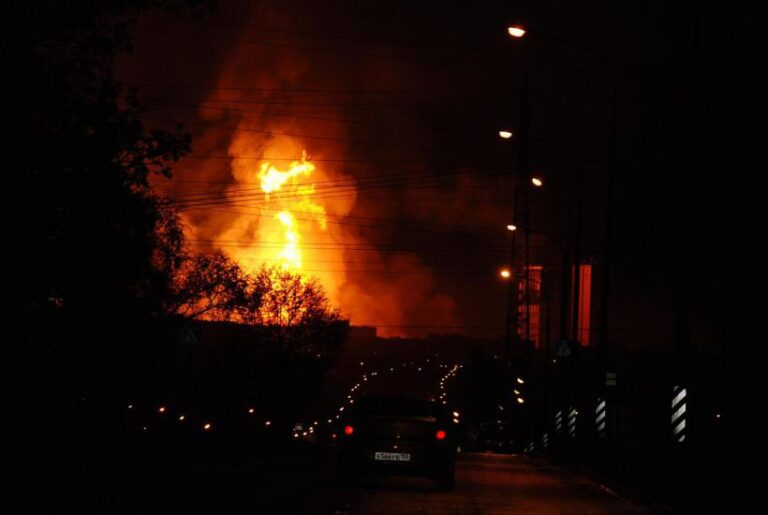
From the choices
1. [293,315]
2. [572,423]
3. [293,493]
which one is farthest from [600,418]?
[293,315]

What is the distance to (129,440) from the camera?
3866 cm

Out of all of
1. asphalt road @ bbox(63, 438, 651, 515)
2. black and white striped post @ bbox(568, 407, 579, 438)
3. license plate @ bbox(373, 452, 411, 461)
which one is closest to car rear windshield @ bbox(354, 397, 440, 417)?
license plate @ bbox(373, 452, 411, 461)

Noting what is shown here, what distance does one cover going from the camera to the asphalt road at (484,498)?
73.5 feet

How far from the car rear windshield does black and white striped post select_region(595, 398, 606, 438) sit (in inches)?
650

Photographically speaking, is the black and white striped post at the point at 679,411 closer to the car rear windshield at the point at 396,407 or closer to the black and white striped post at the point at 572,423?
the car rear windshield at the point at 396,407

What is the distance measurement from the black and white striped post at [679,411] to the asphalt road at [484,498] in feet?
6.32

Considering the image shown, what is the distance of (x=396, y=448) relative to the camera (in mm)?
27703

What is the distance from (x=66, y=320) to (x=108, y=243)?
11.0 ft

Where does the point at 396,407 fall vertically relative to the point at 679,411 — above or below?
below

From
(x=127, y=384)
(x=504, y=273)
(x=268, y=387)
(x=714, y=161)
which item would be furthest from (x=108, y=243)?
(x=268, y=387)

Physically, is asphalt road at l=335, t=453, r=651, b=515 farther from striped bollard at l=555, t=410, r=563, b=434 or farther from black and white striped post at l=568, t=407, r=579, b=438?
striped bollard at l=555, t=410, r=563, b=434

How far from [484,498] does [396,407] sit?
431 cm

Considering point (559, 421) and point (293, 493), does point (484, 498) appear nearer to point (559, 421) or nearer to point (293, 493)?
point (293, 493)

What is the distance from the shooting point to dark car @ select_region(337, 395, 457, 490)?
27594 millimetres
